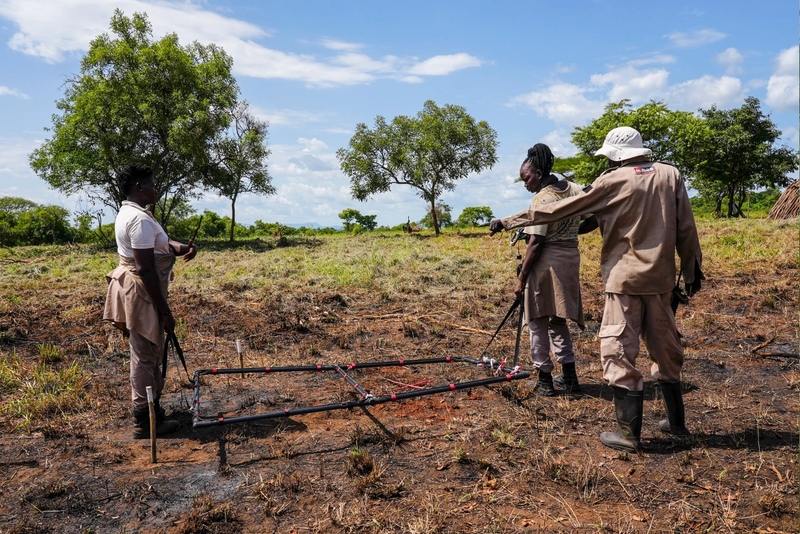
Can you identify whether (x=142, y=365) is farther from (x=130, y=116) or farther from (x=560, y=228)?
(x=130, y=116)

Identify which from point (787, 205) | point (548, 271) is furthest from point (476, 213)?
point (548, 271)

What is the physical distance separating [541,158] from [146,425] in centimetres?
397

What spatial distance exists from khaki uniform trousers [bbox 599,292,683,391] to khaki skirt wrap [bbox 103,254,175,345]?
3352 mm

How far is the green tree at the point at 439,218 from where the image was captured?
31.2 meters

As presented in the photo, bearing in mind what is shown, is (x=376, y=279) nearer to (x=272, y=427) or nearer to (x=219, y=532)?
(x=272, y=427)

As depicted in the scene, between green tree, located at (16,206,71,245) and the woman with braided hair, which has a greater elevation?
green tree, located at (16,206,71,245)

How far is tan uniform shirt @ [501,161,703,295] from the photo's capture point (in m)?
3.47

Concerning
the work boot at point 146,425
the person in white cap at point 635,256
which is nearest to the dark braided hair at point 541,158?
the person in white cap at point 635,256

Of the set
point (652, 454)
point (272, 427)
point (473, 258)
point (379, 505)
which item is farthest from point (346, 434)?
point (473, 258)

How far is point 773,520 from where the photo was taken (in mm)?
2836

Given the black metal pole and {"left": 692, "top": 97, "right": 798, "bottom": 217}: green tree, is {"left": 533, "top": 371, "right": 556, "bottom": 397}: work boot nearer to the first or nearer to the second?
the black metal pole

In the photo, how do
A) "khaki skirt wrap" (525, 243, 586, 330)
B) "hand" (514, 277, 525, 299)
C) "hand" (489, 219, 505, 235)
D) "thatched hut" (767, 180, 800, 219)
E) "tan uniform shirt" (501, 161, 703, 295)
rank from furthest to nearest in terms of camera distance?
"thatched hut" (767, 180, 800, 219), "hand" (514, 277, 525, 299), "khaki skirt wrap" (525, 243, 586, 330), "hand" (489, 219, 505, 235), "tan uniform shirt" (501, 161, 703, 295)

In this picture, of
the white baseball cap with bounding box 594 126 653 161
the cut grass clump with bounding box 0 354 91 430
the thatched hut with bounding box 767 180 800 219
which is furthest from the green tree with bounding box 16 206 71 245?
the thatched hut with bounding box 767 180 800 219

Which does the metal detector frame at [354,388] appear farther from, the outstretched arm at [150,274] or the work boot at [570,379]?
the outstretched arm at [150,274]
